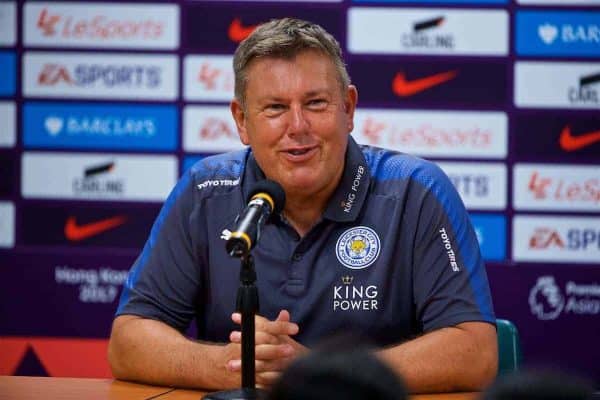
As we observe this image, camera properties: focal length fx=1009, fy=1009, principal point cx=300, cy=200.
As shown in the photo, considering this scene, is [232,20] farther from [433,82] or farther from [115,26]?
[433,82]

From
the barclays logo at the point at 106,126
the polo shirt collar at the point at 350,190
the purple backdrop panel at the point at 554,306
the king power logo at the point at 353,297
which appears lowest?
the purple backdrop panel at the point at 554,306

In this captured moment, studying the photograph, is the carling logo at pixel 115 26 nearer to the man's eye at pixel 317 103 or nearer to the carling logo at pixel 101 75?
the carling logo at pixel 101 75

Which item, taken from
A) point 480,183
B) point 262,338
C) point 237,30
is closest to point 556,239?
point 480,183

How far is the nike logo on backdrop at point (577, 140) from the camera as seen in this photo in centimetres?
399

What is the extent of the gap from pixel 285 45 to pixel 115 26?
6.43ft

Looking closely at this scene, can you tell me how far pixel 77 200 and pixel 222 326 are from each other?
1857mm

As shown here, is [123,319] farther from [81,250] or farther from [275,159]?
[81,250]

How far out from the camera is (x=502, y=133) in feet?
13.2

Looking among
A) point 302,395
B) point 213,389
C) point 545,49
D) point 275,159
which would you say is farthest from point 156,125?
point 302,395

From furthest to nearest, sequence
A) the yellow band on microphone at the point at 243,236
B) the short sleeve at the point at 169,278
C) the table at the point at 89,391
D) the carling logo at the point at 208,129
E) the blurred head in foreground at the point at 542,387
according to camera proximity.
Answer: the carling logo at the point at 208,129 → the short sleeve at the point at 169,278 → the table at the point at 89,391 → the yellow band on microphone at the point at 243,236 → the blurred head in foreground at the point at 542,387

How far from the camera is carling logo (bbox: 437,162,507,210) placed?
4.03 m

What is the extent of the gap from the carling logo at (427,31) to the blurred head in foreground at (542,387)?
10.4 feet

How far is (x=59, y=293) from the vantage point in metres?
4.23

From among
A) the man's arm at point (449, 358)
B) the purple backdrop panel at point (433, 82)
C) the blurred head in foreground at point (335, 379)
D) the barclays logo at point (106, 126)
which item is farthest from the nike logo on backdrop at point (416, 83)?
the blurred head in foreground at point (335, 379)
